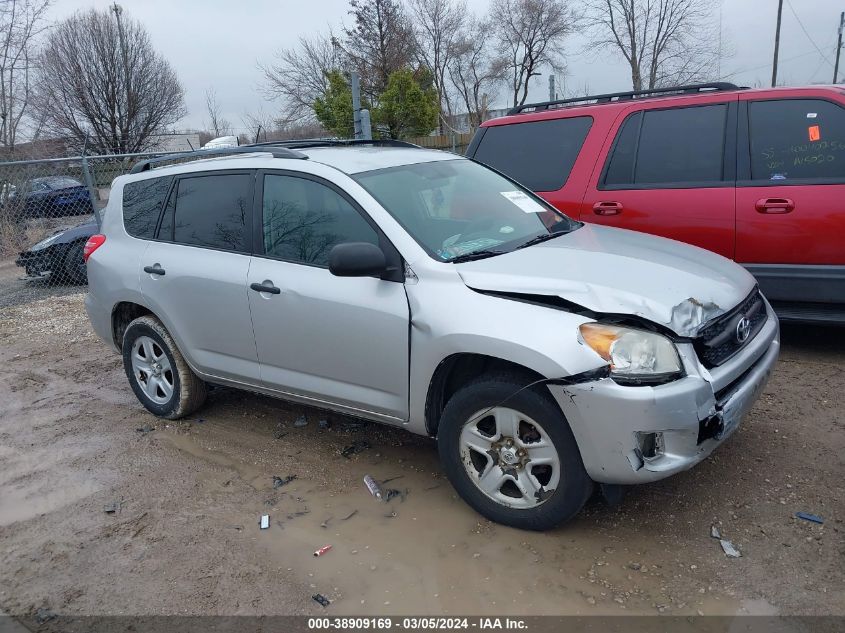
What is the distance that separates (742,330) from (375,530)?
77.9 inches

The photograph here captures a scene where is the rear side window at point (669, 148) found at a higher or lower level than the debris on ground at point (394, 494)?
higher

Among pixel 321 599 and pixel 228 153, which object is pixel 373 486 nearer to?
pixel 321 599

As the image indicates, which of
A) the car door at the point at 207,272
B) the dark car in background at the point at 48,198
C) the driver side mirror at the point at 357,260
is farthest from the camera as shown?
the dark car in background at the point at 48,198

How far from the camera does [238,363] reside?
4.15 m

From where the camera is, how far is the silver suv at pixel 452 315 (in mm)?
2820

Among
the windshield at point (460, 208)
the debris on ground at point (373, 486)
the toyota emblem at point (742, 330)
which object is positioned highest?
the windshield at point (460, 208)

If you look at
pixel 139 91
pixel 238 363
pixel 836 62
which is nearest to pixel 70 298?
pixel 238 363

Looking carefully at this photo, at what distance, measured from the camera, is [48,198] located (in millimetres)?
12305

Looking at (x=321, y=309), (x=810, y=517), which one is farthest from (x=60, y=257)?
(x=810, y=517)

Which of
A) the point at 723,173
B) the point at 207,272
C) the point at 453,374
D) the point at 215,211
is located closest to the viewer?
the point at 453,374

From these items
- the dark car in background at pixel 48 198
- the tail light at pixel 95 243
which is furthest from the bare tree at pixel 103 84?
the tail light at pixel 95 243

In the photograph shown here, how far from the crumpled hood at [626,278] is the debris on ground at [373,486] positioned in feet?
4.20

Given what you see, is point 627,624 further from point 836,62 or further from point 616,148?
point 836,62

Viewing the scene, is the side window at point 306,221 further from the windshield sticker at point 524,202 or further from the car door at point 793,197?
the car door at point 793,197
